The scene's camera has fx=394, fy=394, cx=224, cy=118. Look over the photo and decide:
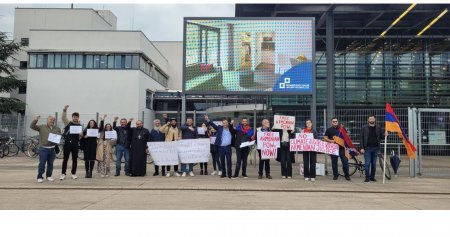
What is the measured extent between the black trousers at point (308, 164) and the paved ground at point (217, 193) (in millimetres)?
325

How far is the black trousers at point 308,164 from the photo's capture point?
11672 millimetres

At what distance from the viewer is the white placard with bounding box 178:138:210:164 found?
490 inches

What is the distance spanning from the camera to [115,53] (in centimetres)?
3584

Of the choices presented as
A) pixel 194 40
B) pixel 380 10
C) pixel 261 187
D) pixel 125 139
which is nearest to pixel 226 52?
pixel 194 40

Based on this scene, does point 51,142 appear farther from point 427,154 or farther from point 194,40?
point 427,154

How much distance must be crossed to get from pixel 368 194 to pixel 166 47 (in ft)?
153

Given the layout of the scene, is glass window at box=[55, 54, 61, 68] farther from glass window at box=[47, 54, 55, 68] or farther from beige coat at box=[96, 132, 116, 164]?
beige coat at box=[96, 132, 116, 164]

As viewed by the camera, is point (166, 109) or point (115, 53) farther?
point (166, 109)

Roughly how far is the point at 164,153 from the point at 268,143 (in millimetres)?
3299

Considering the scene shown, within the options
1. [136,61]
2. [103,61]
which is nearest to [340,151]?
[136,61]

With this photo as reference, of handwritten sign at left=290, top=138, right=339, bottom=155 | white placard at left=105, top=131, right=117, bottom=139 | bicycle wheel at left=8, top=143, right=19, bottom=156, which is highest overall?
white placard at left=105, top=131, right=117, bottom=139

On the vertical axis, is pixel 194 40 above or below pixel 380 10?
below

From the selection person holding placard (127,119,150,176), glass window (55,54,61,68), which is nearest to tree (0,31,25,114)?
glass window (55,54,61,68)

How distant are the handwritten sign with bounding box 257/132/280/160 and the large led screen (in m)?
4.20
